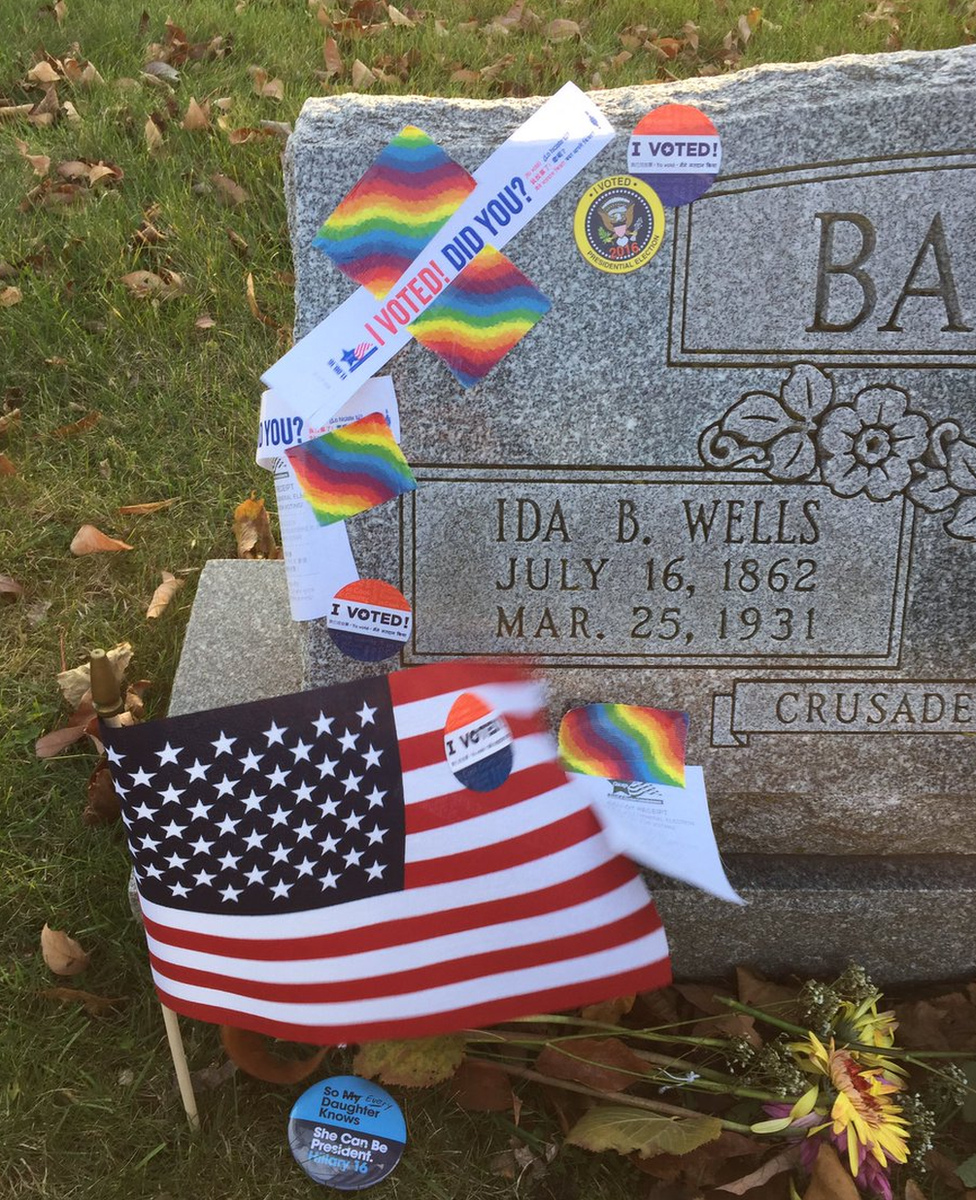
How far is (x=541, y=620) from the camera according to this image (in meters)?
2.19

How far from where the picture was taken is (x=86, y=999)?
91.4 inches

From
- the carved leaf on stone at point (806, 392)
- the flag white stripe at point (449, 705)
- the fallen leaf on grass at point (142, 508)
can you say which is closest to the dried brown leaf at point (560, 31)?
the fallen leaf on grass at point (142, 508)

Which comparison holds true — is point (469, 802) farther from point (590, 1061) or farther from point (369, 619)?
point (590, 1061)

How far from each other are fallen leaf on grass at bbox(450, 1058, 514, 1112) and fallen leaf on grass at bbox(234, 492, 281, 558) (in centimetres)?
172

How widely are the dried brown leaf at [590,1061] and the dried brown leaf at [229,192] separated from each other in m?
3.32

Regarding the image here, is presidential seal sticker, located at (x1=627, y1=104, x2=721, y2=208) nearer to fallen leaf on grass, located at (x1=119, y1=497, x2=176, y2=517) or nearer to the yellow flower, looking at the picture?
the yellow flower

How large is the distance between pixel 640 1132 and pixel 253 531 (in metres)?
2.05

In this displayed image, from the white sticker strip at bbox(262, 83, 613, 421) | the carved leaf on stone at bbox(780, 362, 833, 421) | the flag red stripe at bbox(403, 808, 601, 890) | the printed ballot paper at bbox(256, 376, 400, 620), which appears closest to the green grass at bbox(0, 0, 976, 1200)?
the flag red stripe at bbox(403, 808, 601, 890)

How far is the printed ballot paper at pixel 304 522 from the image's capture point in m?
2.08

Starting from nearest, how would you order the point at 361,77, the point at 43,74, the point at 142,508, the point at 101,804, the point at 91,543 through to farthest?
the point at 101,804, the point at 91,543, the point at 142,508, the point at 361,77, the point at 43,74

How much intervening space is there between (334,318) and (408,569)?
0.47 m

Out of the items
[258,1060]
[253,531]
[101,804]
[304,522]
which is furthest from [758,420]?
[253,531]

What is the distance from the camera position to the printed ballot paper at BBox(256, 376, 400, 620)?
2.08 metres

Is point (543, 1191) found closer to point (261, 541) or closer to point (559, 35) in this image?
point (261, 541)
